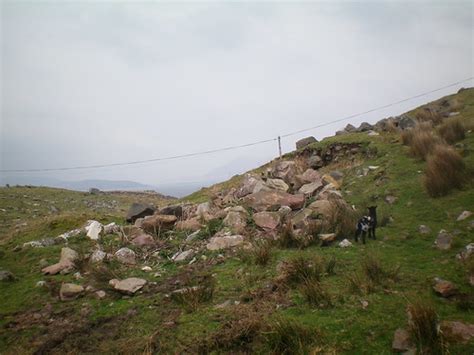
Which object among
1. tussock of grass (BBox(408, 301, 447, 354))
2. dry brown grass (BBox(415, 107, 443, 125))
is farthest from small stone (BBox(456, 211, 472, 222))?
dry brown grass (BBox(415, 107, 443, 125))

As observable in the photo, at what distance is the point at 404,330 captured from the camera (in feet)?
12.1

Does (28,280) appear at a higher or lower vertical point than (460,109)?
lower

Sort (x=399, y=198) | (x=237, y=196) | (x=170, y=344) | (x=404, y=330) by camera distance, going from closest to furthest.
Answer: (x=404, y=330) < (x=170, y=344) < (x=399, y=198) < (x=237, y=196)

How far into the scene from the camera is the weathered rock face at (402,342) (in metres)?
3.49

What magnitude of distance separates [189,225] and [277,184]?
376cm

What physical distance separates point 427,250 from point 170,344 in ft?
16.0

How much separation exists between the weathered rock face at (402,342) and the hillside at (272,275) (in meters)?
0.01

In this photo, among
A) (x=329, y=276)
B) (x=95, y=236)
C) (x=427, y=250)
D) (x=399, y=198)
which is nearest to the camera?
(x=329, y=276)

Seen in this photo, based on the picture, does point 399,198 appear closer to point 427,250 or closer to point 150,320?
point 427,250

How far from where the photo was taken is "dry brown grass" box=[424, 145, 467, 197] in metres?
8.13

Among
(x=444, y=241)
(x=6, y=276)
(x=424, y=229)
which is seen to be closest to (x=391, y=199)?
(x=424, y=229)

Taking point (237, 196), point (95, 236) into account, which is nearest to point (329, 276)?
point (237, 196)

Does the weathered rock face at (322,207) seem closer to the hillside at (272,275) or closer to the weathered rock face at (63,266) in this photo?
the hillside at (272,275)

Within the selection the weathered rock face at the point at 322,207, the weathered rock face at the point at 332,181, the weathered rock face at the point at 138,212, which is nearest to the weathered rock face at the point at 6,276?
the weathered rock face at the point at 138,212
